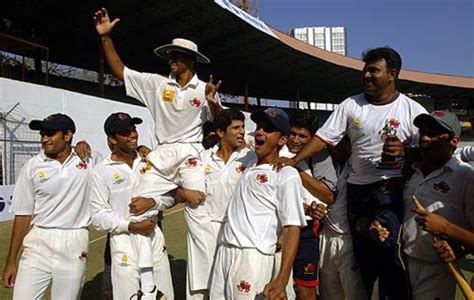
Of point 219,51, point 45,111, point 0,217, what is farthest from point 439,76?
point 0,217

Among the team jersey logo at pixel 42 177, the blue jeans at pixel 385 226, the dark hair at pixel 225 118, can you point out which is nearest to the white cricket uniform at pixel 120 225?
the team jersey logo at pixel 42 177

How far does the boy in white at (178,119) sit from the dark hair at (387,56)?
1.33 metres

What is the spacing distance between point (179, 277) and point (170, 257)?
1.13m

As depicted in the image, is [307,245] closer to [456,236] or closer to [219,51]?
[456,236]

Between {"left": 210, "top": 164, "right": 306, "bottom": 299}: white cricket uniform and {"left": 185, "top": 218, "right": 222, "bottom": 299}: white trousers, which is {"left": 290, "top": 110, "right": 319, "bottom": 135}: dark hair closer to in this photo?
{"left": 210, "top": 164, "right": 306, "bottom": 299}: white cricket uniform

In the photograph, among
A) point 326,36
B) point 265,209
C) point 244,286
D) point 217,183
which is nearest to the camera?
point 244,286

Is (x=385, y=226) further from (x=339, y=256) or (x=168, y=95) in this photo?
(x=168, y=95)

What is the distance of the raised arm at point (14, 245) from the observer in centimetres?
372

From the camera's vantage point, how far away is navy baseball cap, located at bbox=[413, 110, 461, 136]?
299 centimetres

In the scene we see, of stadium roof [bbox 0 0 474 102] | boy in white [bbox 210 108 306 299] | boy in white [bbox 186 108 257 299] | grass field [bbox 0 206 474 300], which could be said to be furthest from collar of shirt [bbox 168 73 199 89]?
stadium roof [bbox 0 0 474 102]

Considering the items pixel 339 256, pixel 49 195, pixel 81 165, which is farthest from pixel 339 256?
pixel 49 195

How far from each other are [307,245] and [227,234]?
104 centimetres

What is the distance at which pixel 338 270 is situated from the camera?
Answer: 3.84 metres

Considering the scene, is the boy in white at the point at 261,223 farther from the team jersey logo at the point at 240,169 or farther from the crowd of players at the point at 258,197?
the team jersey logo at the point at 240,169
